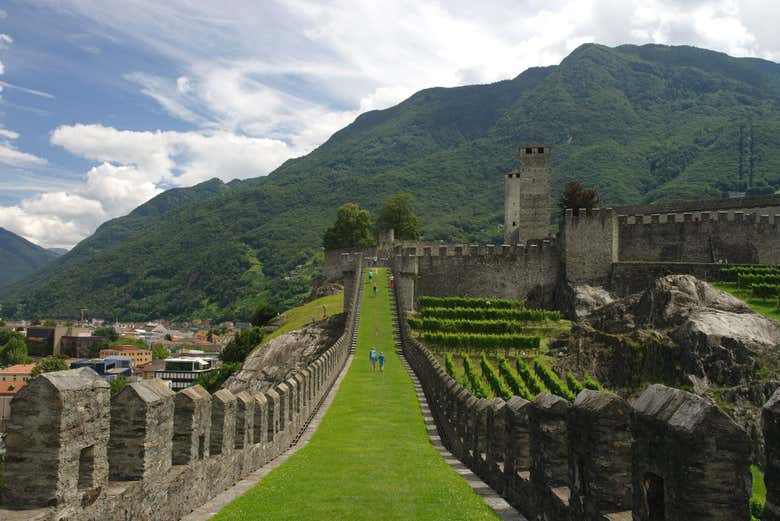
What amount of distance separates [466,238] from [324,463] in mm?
135909

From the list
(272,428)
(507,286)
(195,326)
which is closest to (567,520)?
(272,428)

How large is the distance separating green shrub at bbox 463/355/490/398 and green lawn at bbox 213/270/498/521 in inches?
246

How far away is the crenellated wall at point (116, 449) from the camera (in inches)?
230

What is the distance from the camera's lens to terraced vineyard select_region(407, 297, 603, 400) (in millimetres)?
34438

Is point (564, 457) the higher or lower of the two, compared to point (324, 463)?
higher

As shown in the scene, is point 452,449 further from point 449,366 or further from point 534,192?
point 534,192

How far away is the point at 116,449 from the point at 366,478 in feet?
16.7

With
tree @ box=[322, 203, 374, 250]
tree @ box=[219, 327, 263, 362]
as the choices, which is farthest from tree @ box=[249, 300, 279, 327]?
tree @ box=[322, 203, 374, 250]

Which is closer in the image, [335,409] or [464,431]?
[464,431]

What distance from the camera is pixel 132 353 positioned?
138625 mm

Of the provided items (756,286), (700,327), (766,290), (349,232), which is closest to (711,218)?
(756,286)

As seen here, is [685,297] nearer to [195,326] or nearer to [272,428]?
[272,428]

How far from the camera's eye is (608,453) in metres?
6.38

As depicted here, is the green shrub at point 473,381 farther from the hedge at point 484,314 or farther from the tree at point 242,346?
the tree at point 242,346
